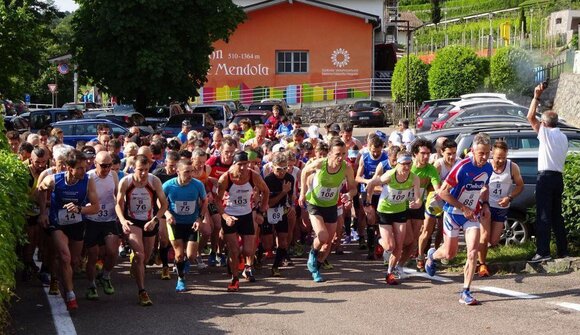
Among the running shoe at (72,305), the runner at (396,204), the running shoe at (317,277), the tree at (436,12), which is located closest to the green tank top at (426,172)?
the runner at (396,204)

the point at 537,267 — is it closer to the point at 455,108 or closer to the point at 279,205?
the point at 279,205

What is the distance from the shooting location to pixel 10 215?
917cm

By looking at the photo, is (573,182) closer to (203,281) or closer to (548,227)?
(548,227)

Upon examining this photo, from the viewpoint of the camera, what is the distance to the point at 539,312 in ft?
31.5

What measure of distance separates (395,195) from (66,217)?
400 cm

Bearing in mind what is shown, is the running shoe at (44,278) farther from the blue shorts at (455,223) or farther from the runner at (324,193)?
the blue shorts at (455,223)

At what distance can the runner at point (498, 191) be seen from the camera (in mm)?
11523

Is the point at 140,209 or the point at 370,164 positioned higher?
the point at 370,164

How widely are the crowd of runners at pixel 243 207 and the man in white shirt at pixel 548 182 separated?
45 cm

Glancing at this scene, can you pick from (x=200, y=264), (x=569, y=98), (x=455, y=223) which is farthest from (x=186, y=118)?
(x=455, y=223)

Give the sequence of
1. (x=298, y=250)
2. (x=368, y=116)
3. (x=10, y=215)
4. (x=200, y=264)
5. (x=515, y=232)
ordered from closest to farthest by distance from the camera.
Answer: (x=10, y=215) → (x=200, y=264) → (x=515, y=232) → (x=298, y=250) → (x=368, y=116)

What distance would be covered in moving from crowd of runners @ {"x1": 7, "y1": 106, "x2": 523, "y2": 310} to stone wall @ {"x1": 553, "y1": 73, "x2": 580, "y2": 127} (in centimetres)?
1975

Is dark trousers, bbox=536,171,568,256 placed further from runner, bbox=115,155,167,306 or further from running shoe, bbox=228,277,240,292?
runner, bbox=115,155,167,306

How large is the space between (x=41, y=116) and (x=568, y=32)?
1108 inches
